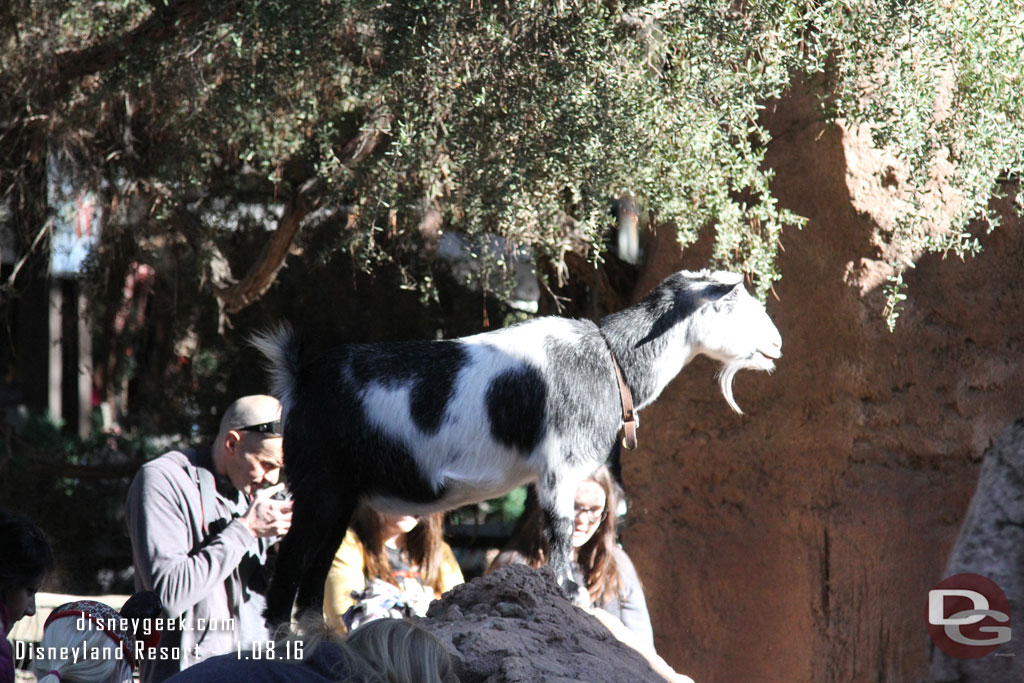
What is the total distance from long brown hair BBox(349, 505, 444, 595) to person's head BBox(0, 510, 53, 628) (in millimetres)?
1047

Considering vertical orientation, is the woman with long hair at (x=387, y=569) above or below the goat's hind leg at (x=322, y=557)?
below

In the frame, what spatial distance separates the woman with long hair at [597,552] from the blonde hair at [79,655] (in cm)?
120

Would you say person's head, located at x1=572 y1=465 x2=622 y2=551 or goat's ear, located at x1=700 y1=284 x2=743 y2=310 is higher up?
goat's ear, located at x1=700 y1=284 x2=743 y2=310

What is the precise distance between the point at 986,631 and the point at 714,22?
205cm

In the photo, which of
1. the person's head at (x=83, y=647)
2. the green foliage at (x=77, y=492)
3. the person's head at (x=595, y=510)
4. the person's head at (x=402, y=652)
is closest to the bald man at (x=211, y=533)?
the person's head at (x=83, y=647)

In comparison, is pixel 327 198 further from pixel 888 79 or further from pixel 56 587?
pixel 56 587

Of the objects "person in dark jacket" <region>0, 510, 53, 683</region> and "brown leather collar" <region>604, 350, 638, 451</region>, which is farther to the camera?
"brown leather collar" <region>604, 350, 638, 451</region>

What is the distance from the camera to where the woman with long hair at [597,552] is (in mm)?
3398

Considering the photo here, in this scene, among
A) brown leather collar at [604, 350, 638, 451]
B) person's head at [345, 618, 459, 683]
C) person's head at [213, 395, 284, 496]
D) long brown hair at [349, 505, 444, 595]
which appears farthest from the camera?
long brown hair at [349, 505, 444, 595]

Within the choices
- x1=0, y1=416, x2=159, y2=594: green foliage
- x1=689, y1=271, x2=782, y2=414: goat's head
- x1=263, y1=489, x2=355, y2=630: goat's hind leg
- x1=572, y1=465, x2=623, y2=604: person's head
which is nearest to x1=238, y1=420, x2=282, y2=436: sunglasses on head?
x1=263, y1=489, x2=355, y2=630: goat's hind leg

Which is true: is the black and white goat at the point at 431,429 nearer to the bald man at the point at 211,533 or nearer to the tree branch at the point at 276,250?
the bald man at the point at 211,533

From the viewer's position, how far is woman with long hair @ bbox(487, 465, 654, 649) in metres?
3.40

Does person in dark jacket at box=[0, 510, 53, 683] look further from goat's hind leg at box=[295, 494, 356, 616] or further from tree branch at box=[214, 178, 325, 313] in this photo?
tree branch at box=[214, 178, 325, 313]

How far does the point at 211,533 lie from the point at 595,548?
4.02 feet
